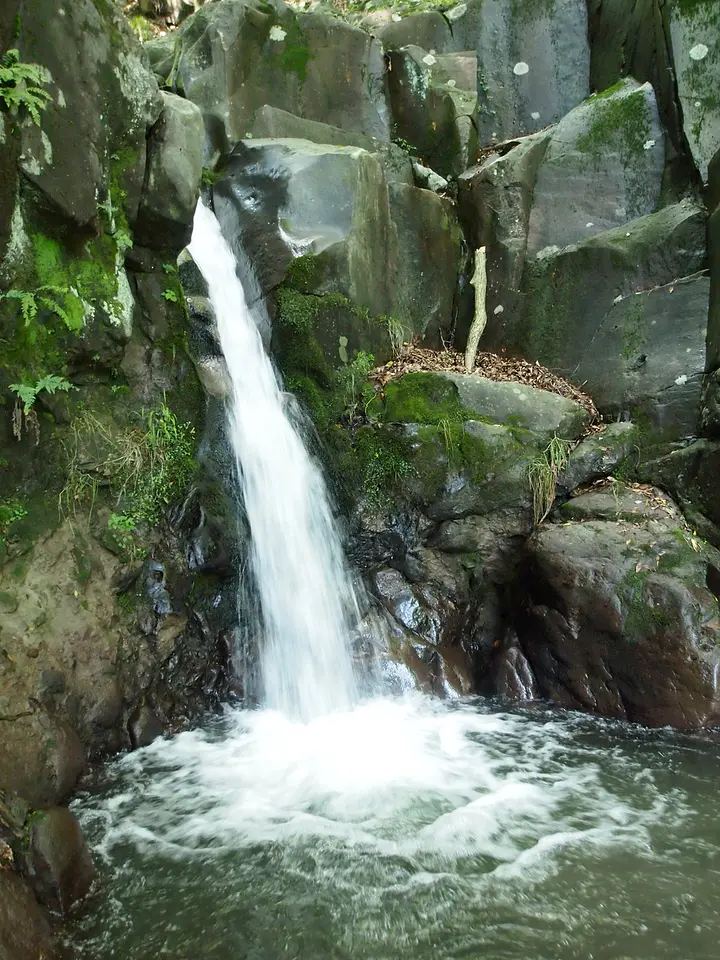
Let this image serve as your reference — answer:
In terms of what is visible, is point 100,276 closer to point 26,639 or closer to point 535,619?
point 26,639

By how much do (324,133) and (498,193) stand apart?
8.45 ft

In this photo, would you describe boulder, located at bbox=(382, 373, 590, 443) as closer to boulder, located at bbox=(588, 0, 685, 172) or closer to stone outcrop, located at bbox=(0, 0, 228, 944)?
stone outcrop, located at bbox=(0, 0, 228, 944)

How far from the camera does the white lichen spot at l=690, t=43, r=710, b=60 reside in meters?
8.02

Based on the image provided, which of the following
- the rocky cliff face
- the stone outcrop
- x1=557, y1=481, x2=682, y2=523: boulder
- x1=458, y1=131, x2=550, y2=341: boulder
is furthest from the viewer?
x1=458, y1=131, x2=550, y2=341: boulder

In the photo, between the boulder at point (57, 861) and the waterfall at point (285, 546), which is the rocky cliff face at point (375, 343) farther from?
the waterfall at point (285, 546)

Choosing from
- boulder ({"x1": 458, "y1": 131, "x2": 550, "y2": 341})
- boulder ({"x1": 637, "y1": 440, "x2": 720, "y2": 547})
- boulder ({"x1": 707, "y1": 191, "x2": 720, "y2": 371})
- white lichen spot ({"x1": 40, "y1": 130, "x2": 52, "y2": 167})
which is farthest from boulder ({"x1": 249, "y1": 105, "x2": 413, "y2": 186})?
boulder ({"x1": 637, "y1": 440, "x2": 720, "y2": 547})

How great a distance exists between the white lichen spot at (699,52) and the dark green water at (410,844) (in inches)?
318

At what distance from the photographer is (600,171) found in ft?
29.3

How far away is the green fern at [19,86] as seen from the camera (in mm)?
4211

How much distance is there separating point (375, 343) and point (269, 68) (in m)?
4.54

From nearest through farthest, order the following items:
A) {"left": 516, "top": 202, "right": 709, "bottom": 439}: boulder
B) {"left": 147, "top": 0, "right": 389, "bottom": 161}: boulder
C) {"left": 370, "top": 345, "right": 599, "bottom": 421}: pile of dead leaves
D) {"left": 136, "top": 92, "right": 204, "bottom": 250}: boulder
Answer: {"left": 136, "top": 92, "right": 204, "bottom": 250}: boulder, {"left": 516, "top": 202, "right": 709, "bottom": 439}: boulder, {"left": 370, "top": 345, "right": 599, "bottom": 421}: pile of dead leaves, {"left": 147, "top": 0, "right": 389, "bottom": 161}: boulder

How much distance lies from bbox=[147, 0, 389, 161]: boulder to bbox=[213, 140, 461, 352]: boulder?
3.65 ft

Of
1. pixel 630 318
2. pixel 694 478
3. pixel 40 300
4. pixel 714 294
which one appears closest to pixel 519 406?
pixel 694 478

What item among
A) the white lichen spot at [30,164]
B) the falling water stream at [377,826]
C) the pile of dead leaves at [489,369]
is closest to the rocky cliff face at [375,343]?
the white lichen spot at [30,164]
